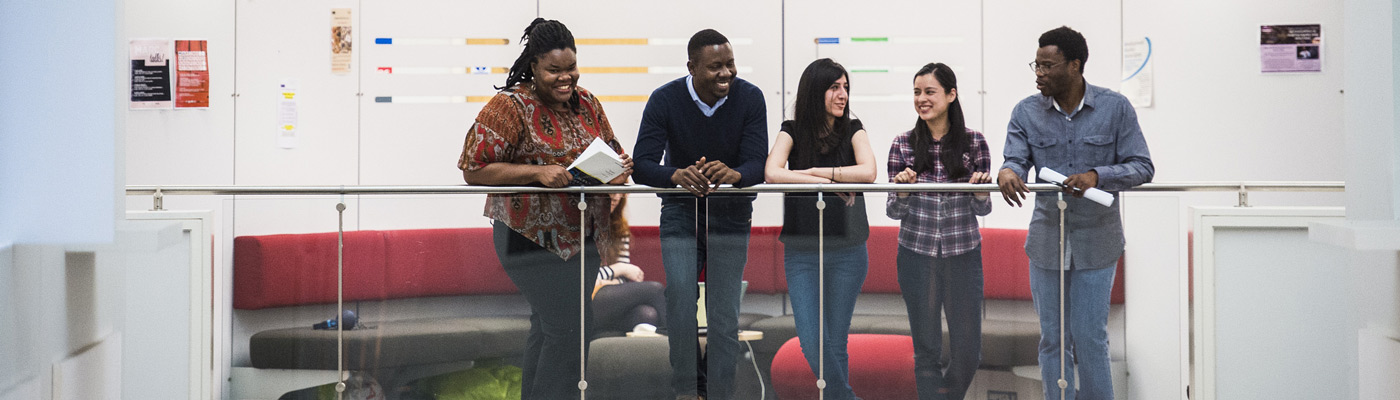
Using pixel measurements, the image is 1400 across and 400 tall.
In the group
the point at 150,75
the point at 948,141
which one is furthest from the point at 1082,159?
the point at 150,75

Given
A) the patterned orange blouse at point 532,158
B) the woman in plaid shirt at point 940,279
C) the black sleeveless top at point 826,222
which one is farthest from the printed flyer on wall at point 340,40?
the woman in plaid shirt at point 940,279

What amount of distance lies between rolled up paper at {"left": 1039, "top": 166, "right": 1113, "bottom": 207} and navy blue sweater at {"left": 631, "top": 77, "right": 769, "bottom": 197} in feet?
Answer: 3.01

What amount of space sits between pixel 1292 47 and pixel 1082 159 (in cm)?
203

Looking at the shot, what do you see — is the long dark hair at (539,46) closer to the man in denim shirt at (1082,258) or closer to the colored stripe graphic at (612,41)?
the man in denim shirt at (1082,258)

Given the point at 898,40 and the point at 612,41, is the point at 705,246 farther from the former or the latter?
the point at 898,40

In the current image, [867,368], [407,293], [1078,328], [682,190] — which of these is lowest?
[867,368]

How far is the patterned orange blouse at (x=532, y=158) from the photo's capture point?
3.30 meters

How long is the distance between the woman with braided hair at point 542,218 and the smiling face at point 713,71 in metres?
0.37

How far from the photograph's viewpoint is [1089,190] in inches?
131

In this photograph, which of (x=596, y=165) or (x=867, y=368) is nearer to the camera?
(x=596, y=165)

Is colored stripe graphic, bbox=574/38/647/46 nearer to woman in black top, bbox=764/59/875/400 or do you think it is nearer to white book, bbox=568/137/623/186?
white book, bbox=568/137/623/186

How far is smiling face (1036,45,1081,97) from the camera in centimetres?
359

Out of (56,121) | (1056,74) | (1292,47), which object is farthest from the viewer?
(1292,47)

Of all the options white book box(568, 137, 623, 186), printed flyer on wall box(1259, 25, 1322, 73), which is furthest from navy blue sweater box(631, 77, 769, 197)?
printed flyer on wall box(1259, 25, 1322, 73)
